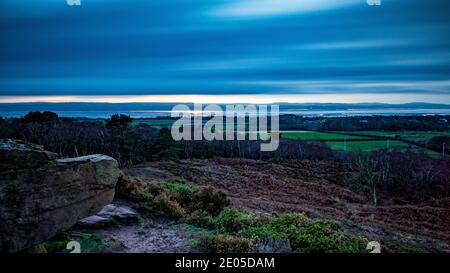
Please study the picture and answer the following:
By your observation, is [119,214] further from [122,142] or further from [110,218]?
[122,142]

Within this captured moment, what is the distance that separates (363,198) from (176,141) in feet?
40.6

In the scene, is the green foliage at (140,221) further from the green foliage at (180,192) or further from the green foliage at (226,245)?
the green foliage at (226,245)

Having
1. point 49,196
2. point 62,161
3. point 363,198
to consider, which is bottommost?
point 363,198

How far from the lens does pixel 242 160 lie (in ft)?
88.4

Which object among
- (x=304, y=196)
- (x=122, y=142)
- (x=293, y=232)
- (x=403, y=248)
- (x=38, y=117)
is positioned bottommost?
(x=304, y=196)

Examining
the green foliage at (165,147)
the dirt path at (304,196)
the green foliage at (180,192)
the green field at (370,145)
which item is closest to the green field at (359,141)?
the green field at (370,145)

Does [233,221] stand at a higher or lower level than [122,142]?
lower

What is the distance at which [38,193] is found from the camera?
7.52m

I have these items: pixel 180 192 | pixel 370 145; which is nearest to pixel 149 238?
pixel 180 192

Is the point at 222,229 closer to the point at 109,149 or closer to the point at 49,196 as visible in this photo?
the point at 49,196

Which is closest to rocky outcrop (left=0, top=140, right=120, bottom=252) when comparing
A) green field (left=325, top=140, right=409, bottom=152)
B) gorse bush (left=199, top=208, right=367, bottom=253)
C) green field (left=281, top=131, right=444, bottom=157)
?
gorse bush (left=199, top=208, right=367, bottom=253)

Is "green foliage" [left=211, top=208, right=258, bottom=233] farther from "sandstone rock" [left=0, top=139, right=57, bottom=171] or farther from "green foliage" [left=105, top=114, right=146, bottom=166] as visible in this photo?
"green foliage" [left=105, top=114, right=146, bottom=166]

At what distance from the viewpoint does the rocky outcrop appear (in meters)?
7.32
